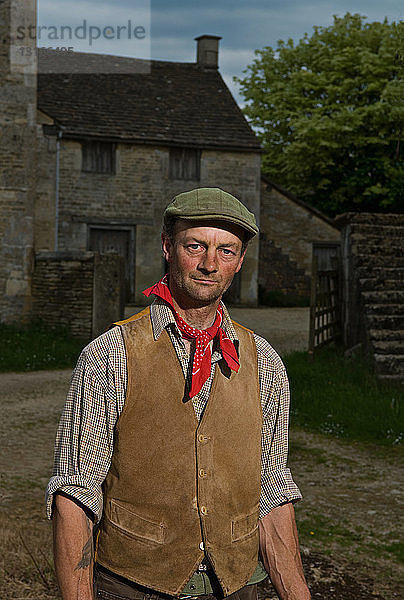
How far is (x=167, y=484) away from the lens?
2088mm

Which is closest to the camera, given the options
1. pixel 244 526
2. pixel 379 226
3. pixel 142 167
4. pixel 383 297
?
pixel 244 526

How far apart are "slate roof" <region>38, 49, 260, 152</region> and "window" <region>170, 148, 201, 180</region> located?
381mm

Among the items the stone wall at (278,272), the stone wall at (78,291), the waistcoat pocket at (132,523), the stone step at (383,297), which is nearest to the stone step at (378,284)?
the stone step at (383,297)

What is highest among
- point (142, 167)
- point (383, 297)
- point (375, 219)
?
point (142, 167)

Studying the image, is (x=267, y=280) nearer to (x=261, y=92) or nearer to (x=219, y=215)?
(x=261, y=92)

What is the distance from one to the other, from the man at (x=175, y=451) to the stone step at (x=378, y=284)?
865 cm

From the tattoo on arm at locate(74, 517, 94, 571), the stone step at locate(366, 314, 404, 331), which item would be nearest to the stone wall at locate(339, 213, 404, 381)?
the stone step at locate(366, 314, 404, 331)

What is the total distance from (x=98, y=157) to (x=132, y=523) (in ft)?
68.5

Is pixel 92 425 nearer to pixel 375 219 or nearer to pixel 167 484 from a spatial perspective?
pixel 167 484

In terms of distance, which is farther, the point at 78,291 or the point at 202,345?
the point at 78,291

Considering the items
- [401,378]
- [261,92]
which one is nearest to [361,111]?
[261,92]

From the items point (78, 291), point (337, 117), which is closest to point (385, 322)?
point (78, 291)

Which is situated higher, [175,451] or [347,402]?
[175,451]

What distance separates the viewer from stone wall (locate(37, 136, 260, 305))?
71.6 ft
